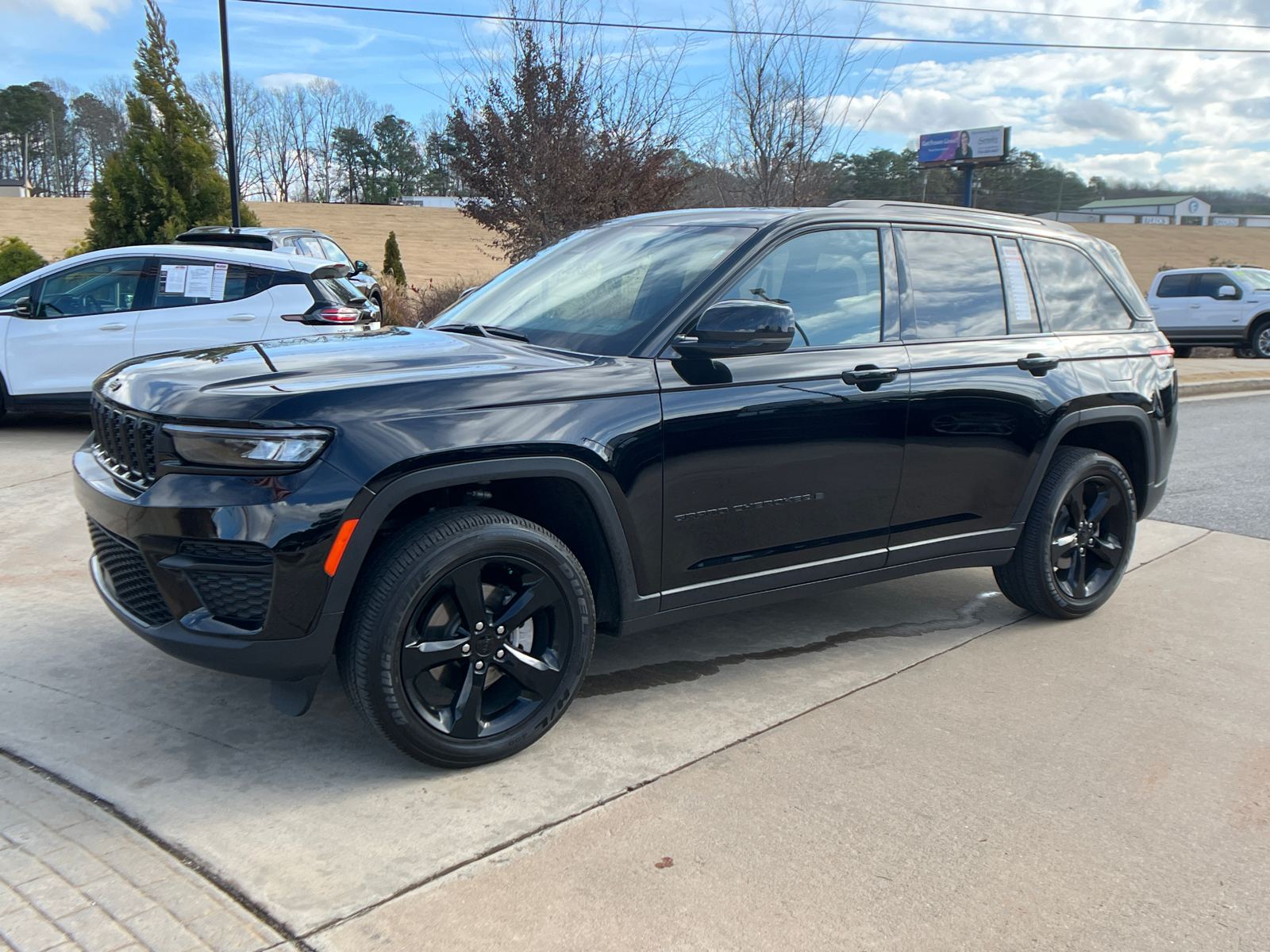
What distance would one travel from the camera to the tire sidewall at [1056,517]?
4.62 metres

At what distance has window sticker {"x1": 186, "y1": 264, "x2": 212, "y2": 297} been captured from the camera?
8.98m

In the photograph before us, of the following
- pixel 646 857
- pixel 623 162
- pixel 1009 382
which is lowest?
pixel 646 857

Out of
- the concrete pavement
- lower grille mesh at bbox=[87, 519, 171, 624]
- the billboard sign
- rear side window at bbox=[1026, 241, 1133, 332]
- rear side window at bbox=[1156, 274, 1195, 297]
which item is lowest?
the concrete pavement

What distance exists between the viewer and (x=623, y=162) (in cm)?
1416

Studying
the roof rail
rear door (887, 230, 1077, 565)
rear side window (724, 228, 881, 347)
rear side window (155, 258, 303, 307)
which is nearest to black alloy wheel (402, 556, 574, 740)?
rear side window (724, 228, 881, 347)

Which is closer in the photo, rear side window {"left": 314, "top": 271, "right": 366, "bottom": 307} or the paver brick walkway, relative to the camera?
the paver brick walkway

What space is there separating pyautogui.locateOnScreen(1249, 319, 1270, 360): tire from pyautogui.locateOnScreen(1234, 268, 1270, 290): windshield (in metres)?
0.66

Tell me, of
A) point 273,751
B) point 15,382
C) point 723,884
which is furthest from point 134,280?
point 723,884

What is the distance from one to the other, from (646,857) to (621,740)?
2.38 ft

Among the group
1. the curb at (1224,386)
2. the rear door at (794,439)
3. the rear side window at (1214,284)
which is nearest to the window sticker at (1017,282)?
the rear door at (794,439)

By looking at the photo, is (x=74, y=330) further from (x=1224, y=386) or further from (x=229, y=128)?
(x=1224, y=386)

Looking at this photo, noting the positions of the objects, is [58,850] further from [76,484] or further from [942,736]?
[942,736]

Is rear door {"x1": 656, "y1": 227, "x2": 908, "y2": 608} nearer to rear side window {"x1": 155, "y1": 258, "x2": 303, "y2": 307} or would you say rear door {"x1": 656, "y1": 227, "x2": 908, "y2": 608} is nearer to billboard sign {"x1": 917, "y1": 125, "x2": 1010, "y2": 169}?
rear side window {"x1": 155, "y1": 258, "x2": 303, "y2": 307}

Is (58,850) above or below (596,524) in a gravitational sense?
below
